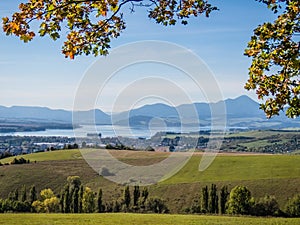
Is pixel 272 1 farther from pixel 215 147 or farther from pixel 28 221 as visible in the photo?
pixel 215 147

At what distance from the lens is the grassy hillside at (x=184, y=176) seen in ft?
290

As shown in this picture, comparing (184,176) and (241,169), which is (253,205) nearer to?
(184,176)

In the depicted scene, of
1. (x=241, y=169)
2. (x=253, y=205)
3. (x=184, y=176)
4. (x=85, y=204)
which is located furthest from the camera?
(x=241, y=169)

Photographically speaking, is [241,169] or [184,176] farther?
[241,169]

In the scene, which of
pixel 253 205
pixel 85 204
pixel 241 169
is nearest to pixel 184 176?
pixel 241 169

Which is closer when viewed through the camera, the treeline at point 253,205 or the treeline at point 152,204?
the treeline at point 253,205

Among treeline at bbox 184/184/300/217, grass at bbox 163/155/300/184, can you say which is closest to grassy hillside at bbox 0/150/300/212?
grass at bbox 163/155/300/184

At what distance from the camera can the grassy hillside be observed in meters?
88.3

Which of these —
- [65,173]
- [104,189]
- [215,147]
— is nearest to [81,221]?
[104,189]

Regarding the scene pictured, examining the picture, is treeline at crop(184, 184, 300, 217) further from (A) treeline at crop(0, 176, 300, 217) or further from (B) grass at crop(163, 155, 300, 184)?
(B) grass at crop(163, 155, 300, 184)

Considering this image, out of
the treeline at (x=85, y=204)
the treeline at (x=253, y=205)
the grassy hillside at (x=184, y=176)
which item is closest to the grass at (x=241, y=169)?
the grassy hillside at (x=184, y=176)

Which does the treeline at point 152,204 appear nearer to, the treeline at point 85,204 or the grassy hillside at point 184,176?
the treeline at point 85,204

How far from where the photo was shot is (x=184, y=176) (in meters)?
101

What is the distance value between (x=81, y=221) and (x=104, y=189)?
6761cm
